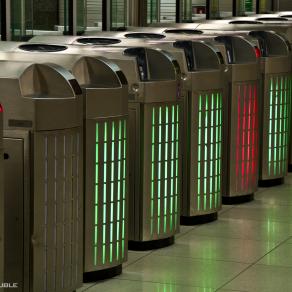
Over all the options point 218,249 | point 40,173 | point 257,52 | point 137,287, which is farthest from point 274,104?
point 40,173

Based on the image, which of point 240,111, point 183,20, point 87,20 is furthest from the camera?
point 183,20

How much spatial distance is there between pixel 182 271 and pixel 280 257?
2.19 feet

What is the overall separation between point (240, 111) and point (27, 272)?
305 cm

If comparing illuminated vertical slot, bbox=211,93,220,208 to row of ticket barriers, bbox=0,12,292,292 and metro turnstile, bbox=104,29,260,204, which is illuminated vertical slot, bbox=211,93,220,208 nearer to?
row of ticket barriers, bbox=0,12,292,292

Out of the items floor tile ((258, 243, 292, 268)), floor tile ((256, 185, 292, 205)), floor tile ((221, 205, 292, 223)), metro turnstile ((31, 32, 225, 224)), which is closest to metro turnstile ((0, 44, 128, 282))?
floor tile ((258, 243, 292, 268))

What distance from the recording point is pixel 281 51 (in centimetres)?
828

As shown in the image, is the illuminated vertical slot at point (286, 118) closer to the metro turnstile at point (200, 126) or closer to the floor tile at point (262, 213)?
the floor tile at point (262, 213)

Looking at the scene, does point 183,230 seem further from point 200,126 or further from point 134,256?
point 134,256

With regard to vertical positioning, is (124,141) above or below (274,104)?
above

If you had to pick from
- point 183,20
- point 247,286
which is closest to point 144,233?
point 247,286

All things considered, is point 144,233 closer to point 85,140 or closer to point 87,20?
point 85,140

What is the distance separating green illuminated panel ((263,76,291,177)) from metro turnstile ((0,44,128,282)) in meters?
2.84

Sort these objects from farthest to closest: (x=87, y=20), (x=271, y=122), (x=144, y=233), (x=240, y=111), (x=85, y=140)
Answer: (x=87, y=20)
(x=271, y=122)
(x=240, y=111)
(x=144, y=233)
(x=85, y=140)

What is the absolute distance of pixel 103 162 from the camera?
5.38m
